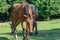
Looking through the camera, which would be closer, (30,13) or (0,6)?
(30,13)

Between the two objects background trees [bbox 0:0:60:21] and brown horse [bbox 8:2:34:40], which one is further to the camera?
background trees [bbox 0:0:60:21]

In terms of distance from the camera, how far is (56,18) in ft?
97.2

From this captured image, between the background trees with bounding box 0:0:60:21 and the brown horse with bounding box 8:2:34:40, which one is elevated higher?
the brown horse with bounding box 8:2:34:40

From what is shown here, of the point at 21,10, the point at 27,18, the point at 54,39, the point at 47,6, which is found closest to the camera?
the point at 27,18

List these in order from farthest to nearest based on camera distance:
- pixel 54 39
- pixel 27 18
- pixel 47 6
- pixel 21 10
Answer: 1. pixel 47 6
2. pixel 54 39
3. pixel 21 10
4. pixel 27 18

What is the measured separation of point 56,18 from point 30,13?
19.4m

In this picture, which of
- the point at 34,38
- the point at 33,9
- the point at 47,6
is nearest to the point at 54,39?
the point at 34,38

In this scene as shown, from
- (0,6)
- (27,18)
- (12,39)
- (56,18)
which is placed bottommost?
(56,18)

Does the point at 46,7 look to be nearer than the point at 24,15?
No

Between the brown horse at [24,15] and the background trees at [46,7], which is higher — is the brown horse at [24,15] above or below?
above

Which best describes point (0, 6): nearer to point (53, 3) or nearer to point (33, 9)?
point (53, 3)

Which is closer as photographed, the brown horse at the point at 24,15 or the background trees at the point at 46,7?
the brown horse at the point at 24,15

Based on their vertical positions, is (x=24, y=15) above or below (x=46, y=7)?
above

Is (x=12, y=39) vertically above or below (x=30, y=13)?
below
